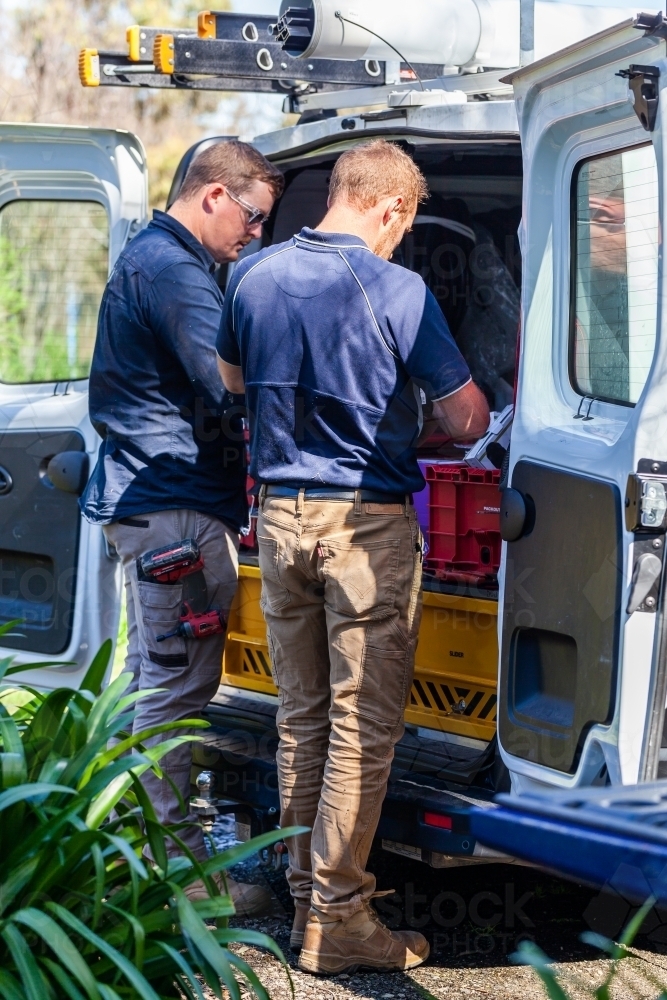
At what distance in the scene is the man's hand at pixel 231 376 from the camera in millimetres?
3652

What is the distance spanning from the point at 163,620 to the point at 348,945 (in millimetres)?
1055

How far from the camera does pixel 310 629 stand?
11.7 feet

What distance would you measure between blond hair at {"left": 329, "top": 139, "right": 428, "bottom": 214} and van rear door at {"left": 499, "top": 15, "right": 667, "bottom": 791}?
13.8 inches

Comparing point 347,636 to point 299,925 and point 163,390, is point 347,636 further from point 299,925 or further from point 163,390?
point 163,390

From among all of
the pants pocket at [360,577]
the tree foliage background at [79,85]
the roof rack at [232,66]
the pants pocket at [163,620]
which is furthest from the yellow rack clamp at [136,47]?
the tree foliage background at [79,85]

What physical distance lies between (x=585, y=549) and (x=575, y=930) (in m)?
1.54

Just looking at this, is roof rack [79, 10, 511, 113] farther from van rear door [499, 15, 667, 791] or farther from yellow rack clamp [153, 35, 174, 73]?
van rear door [499, 15, 667, 791]

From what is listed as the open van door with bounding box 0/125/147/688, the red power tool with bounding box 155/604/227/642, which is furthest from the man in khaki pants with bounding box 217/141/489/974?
the open van door with bounding box 0/125/147/688

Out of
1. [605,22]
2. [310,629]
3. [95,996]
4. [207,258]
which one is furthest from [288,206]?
[95,996]

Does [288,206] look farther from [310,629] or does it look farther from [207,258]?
[310,629]

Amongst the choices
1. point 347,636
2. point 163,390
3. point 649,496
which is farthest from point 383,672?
point 163,390

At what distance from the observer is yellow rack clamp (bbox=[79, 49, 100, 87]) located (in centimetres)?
471

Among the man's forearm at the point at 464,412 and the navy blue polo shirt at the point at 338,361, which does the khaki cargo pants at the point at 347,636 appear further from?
the man's forearm at the point at 464,412

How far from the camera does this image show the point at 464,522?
3.88 metres
